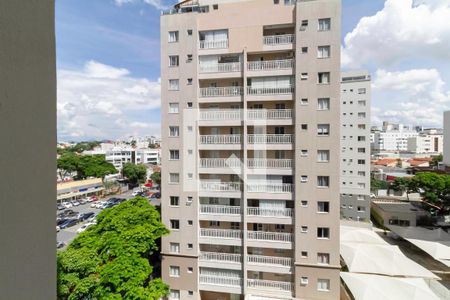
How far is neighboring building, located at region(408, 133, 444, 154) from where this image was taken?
83875 mm

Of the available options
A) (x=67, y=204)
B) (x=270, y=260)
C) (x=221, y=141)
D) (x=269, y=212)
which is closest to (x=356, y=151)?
(x=269, y=212)

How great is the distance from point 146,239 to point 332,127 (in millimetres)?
10794

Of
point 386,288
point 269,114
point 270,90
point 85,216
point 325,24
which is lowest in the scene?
point 85,216

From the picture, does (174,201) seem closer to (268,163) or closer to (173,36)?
(268,163)

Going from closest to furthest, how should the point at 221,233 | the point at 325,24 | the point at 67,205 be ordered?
1. the point at 325,24
2. the point at 221,233
3. the point at 67,205

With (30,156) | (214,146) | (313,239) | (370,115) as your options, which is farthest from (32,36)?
(370,115)

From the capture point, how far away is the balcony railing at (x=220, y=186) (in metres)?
12.7

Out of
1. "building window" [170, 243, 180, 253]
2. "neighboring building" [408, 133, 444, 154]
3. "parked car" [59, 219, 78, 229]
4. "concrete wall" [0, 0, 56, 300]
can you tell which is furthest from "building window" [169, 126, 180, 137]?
"neighboring building" [408, 133, 444, 154]

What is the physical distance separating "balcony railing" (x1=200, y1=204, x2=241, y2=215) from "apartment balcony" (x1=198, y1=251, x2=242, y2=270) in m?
2.22

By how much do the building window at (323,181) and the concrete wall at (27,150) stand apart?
12095 mm

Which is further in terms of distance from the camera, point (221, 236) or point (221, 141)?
point (221, 141)

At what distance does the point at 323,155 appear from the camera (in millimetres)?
11773

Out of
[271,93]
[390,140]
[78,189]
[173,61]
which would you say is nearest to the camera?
[271,93]

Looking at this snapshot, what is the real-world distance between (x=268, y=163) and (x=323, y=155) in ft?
9.10
